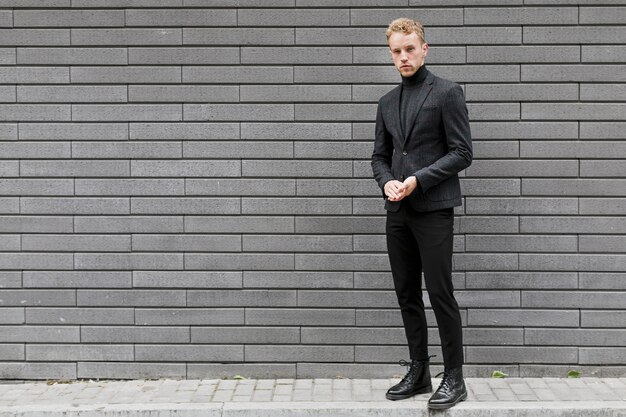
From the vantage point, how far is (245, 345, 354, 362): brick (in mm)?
5566

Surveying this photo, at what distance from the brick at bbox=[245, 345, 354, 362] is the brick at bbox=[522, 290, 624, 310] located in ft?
4.33

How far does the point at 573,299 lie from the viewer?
18.0 feet

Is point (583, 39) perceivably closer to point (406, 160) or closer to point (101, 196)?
point (406, 160)

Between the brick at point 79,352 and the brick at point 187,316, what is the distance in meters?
0.24

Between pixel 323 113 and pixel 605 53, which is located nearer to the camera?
pixel 605 53

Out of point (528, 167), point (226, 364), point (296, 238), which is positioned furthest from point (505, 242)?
point (226, 364)

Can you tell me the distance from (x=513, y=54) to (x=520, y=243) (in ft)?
4.30

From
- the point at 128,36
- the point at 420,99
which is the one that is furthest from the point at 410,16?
the point at 128,36

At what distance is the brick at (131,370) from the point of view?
559 cm

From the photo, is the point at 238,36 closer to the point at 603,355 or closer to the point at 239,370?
the point at 239,370

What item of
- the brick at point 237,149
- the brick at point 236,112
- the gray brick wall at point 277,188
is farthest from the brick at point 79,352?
the brick at point 236,112

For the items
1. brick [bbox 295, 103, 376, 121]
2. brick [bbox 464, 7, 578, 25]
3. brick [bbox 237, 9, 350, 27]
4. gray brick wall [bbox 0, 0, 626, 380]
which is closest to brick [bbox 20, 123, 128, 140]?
gray brick wall [bbox 0, 0, 626, 380]

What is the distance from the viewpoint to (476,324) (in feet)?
18.1

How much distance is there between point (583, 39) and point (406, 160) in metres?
1.68
